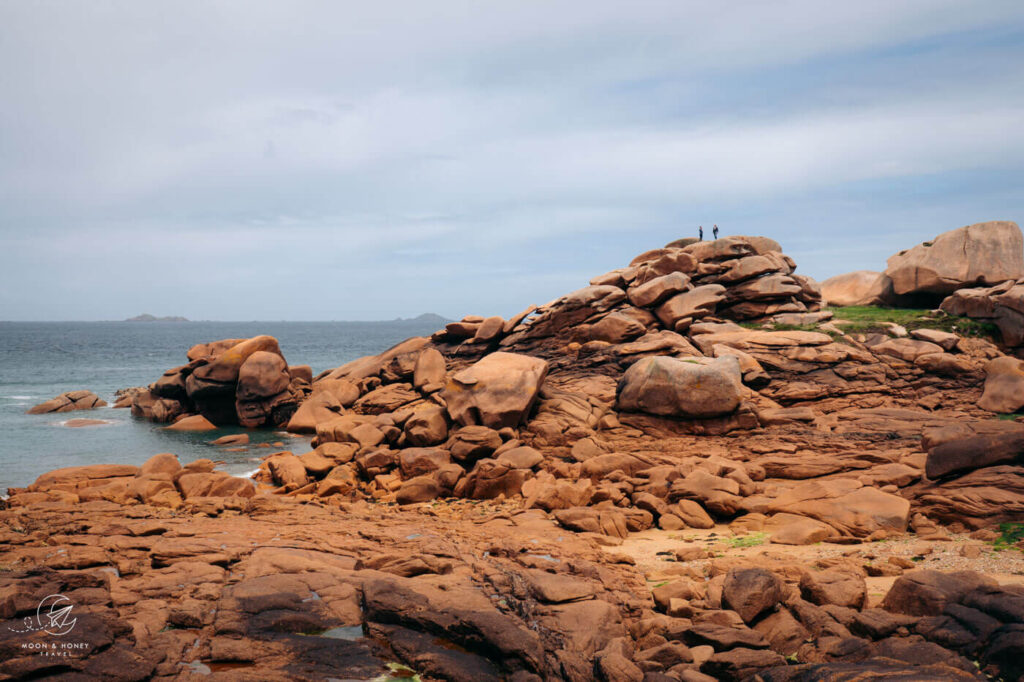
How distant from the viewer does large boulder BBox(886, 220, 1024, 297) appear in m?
23.5

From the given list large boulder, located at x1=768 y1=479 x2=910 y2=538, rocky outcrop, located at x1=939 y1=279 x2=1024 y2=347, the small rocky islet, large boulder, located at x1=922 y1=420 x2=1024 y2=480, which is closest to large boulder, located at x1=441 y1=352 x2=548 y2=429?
the small rocky islet

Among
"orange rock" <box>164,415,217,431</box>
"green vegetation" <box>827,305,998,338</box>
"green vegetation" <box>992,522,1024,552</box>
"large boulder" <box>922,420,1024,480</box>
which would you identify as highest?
"green vegetation" <box>827,305,998,338</box>

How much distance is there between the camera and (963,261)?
23.9m

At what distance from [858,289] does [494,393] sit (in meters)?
19.9

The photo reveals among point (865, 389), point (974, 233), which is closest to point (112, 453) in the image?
point (865, 389)

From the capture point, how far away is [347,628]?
6.91 meters

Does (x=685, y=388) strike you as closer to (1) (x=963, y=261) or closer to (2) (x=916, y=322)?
(2) (x=916, y=322)

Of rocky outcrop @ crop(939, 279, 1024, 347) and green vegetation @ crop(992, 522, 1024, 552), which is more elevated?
rocky outcrop @ crop(939, 279, 1024, 347)

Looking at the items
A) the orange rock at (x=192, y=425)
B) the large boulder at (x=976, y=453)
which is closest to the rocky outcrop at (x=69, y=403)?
the orange rock at (x=192, y=425)

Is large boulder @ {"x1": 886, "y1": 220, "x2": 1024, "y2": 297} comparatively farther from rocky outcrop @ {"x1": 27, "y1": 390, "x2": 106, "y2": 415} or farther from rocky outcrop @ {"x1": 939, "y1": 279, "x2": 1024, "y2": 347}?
rocky outcrop @ {"x1": 27, "y1": 390, "x2": 106, "y2": 415}

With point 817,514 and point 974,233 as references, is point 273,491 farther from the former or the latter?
point 974,233

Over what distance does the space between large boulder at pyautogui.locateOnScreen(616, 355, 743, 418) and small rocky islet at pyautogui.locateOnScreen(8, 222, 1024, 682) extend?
59mm

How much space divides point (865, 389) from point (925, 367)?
7.01ft

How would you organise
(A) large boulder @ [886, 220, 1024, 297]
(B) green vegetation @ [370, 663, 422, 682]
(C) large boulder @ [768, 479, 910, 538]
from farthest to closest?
(A) large boulder @ [886, 220, 1024, 297] → (C) large boulder @ [768, 479, 910, 538] → (B) green vegetation @ [370, 663, 422, 682]
